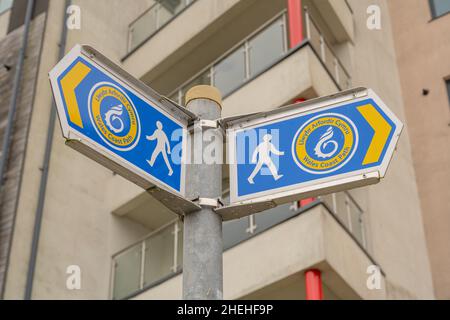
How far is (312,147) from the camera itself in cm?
387

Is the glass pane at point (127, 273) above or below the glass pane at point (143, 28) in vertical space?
below

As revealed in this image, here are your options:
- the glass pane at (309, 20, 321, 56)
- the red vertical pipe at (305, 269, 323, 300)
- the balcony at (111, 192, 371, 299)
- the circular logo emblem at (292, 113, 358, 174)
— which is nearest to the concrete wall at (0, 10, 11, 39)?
the balcony at (111, 192, 371, 299)

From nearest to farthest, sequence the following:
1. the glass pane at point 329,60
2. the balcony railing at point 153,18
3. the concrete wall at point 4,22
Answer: the glass pane at point 329,60 → the concrete wall at point 4,22 → the balcony railing at point 153,18

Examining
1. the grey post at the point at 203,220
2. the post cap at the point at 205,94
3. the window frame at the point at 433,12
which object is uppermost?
the window frame at the point at 433,12

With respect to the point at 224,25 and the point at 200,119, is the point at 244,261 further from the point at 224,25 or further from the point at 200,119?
the point at 200,119

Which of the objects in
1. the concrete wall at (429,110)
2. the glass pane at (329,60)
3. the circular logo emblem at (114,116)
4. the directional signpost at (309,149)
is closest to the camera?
the circular logo emblem at (114,116)

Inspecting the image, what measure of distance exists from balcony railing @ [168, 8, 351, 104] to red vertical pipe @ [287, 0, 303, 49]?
0.10 metres

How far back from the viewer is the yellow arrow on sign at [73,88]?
3.47 metres

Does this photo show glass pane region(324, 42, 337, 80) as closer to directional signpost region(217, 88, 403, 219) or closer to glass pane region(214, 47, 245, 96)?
glass pane region(214, 47, 245, 96)

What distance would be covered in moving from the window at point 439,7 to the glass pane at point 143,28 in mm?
6720

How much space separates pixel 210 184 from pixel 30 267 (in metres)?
10.4

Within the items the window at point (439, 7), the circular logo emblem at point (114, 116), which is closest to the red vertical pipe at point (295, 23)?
the window at point (439, 7)

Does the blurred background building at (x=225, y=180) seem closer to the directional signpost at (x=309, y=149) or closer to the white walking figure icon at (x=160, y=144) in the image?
the directional signpost at (x=309, y=149)

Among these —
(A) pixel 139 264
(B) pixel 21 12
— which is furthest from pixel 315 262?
(B) pixel 21 12
